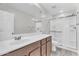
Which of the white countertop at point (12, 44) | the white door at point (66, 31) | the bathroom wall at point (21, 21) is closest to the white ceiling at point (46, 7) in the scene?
the bathroom wall at point (21, 21)

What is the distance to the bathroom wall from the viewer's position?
162cm

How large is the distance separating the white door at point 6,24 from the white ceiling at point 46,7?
201 millimetres

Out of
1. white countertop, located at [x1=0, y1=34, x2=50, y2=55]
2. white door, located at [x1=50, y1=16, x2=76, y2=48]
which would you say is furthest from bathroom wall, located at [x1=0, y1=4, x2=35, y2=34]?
white door, located at [x1=50, y1=16, x2=76, y2=48]

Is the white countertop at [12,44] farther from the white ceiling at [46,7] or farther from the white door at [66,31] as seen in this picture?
the white ceiling at [46,7]

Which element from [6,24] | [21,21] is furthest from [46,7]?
[6,24]

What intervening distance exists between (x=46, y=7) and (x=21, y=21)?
0.56 m

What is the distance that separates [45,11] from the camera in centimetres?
187

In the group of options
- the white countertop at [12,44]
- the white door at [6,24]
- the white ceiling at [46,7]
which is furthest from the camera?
the white ceiling at [46,7]

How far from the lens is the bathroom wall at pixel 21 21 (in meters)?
1.62

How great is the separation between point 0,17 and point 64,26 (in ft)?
3.96

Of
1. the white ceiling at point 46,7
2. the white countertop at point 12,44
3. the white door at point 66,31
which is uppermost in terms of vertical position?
the white ceiling at point 46,7

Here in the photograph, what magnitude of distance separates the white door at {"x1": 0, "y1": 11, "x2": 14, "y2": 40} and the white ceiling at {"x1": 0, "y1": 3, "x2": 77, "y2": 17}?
0.20m

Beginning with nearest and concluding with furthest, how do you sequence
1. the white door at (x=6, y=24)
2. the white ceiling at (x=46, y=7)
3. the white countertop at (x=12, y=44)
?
the white countertop at (x=12, y=44) → the white door at (x=6, y=24) → the white ceiling at (x=46, y=7)

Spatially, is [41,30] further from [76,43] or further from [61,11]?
[76,43]
